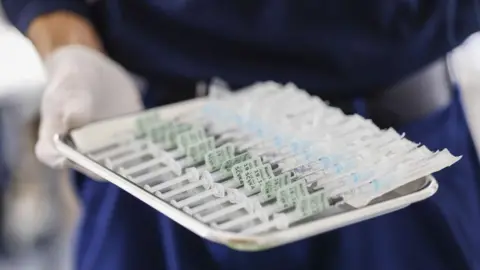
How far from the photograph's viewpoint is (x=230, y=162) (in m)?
0.46

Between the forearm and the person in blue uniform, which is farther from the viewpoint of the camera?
the forearm

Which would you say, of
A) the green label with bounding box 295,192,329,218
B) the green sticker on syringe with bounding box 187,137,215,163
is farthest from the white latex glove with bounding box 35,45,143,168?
the green label with bounding box 295,192,329,218

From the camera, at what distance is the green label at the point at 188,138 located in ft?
1.66

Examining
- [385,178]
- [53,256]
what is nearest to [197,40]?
[385,178]

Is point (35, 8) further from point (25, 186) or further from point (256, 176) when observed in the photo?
point (25, 186)

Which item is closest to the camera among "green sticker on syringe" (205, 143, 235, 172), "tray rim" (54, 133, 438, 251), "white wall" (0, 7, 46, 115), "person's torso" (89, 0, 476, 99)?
"tray rim" (54, 133, 438, 251)

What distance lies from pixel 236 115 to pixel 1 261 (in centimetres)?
85

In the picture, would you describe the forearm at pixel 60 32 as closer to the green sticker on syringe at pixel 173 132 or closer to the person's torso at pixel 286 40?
the person's torso at pixel 286 40

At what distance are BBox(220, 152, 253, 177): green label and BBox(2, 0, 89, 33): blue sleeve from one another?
26 centimetres

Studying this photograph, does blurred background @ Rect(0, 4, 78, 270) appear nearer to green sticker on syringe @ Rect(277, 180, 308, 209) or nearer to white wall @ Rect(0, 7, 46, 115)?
white wall @ Rect(0, 7, 46, 115)

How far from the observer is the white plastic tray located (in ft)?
1.19

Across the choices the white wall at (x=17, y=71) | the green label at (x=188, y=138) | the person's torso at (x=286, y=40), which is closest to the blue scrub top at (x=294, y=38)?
the person's torso at (x=286, y=40)

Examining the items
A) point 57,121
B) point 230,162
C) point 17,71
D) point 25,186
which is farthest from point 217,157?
point 25,186

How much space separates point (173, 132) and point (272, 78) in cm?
12
